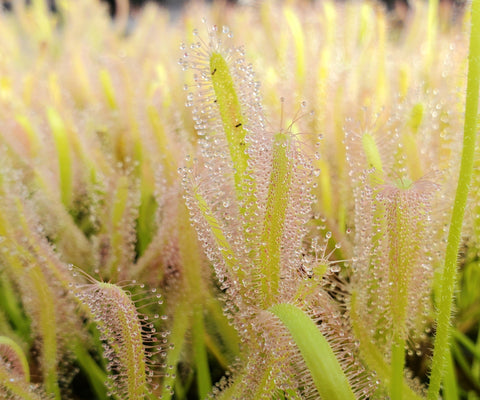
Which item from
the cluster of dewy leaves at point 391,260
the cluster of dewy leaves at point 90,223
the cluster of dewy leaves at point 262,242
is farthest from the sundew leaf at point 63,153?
the cluster of dewy leaves at point 391,260

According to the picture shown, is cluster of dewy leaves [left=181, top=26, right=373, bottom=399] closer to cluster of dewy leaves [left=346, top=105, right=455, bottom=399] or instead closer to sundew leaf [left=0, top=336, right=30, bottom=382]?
cluster of dewy leaves [left=346, top=105, right=455, bottom=399]

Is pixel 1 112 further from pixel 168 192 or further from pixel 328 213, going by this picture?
pixel 328 213

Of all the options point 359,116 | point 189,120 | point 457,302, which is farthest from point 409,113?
point 189,120

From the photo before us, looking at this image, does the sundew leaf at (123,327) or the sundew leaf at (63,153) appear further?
the sundew leaf at (63,153)

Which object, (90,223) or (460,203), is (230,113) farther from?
(90,223)

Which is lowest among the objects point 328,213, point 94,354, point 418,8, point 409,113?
point 94,354

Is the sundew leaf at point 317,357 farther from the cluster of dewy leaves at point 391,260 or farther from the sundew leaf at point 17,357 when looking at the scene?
the sundew leaf at point 17,357
